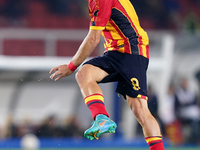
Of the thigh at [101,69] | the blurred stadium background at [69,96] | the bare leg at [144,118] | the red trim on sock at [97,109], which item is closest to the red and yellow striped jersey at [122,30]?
the thigh at [101,69]

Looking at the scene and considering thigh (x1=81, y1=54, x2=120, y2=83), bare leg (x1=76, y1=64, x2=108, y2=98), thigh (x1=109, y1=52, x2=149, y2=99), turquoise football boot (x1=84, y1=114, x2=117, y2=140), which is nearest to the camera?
turquoise football boot (x1=84, y1=114, x2=117, y2=140)

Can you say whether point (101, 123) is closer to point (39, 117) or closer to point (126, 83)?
point (126, 83)

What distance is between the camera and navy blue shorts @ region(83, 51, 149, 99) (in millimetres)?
4051

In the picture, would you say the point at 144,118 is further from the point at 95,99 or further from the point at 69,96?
the point at 69,96

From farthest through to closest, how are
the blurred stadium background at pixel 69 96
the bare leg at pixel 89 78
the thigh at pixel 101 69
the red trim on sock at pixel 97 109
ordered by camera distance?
the blurred stadium background at pixel 69 96 < the thigh at pixel 101 69 < the bare leg at pixel 89 78 < the red trim on sock at pixel 97 109

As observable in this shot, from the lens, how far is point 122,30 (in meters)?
4.12

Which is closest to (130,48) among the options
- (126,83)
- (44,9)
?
(126,83)

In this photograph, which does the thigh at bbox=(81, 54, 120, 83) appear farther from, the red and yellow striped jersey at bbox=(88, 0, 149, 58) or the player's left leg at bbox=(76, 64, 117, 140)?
the red and yellow striped jersey at bbox=(88, 0, 149, 58)

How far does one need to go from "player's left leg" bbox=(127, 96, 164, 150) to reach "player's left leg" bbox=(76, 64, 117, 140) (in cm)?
45

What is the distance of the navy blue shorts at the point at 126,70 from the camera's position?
405 cm

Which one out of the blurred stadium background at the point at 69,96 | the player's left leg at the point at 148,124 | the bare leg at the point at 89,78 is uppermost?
the bare leg at the point at 89,78

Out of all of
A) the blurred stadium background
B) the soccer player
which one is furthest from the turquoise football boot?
the blurred stadium background

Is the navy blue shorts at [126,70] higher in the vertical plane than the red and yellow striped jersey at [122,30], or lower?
lower

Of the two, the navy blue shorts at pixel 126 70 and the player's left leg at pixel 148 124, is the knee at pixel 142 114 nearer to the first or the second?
the player's left leg at pixel 148 124
